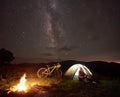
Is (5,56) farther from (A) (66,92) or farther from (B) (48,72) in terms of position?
(A) (66,92)

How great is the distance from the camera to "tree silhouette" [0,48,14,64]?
45997 mm

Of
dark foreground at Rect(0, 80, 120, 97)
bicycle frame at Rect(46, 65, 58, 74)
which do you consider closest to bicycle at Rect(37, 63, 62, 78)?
bicycle frame at Rect(46, 65, 58, 74)

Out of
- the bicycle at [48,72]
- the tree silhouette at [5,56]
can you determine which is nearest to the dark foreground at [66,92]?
the bicycle at [48,72]

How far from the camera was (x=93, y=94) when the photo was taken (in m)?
15.3

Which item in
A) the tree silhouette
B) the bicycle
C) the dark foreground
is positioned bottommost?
the dark foreground

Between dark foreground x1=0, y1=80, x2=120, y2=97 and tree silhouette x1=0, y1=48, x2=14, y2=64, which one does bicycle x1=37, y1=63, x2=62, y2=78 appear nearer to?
dark foreground x1=0, y1=80, x2=120, y2=97

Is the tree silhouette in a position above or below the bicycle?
above

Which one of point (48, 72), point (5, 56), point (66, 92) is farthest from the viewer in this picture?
point (5, 56)

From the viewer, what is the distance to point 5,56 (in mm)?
46594

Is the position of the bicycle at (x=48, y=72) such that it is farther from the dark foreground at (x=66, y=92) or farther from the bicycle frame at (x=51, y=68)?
the dark foreground at (x=66, y=92)

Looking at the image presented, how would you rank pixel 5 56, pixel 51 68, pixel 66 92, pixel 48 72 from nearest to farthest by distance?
pixel 66 92
pixel 48 72
pixel 51 68
pixel 5 56

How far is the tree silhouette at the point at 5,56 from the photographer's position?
4600 cm

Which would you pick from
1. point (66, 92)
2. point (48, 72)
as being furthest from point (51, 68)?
point (66, 92)

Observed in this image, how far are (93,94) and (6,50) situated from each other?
3519 cm
